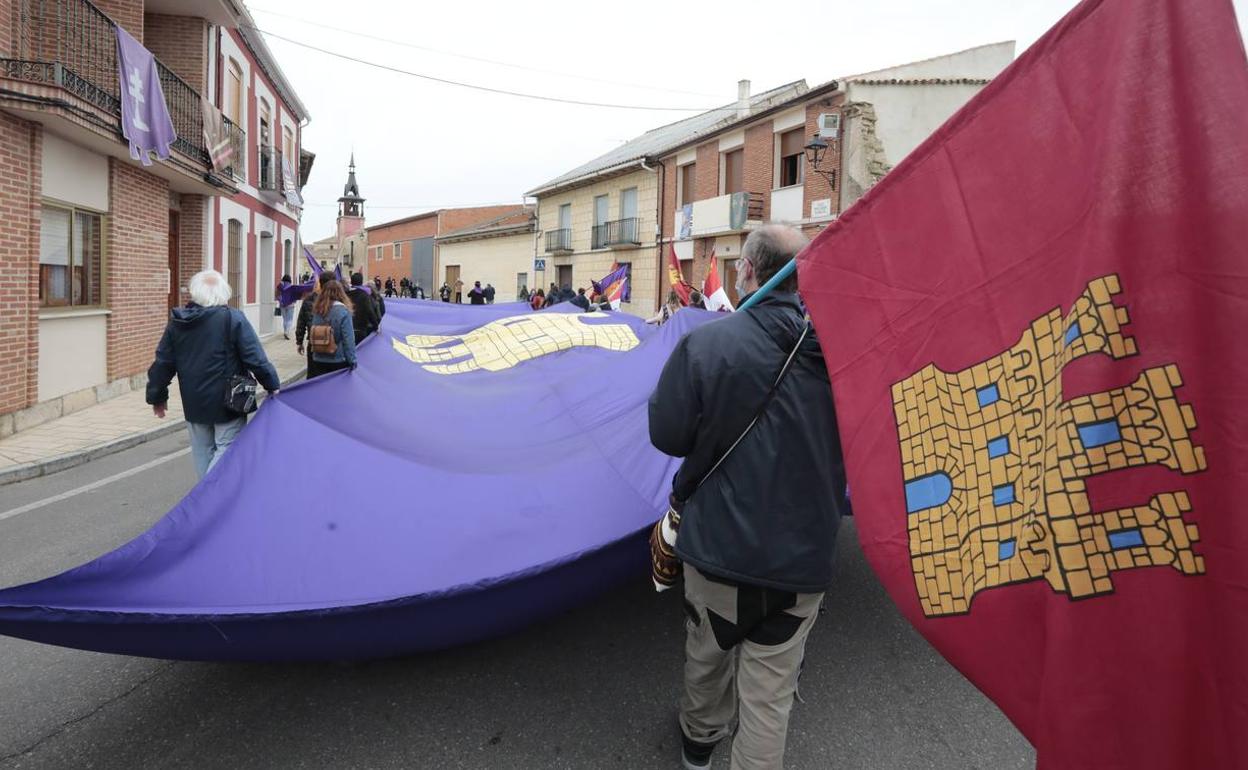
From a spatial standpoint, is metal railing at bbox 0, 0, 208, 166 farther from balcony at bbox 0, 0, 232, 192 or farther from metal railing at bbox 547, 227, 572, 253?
metal railing at bbox 547, 227, 572, 253

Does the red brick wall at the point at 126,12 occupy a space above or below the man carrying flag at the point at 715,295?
above

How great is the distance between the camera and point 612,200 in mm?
30297

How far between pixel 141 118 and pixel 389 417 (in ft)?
27.8

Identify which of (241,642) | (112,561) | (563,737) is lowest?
(563,737)

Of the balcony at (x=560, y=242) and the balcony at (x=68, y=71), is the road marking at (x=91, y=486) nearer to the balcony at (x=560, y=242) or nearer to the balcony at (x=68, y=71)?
the balcony at (x=68, y=71)

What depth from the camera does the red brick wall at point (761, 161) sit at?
21.0 meters

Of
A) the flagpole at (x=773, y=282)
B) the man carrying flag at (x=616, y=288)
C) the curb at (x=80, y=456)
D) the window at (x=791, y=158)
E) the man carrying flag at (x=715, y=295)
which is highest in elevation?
the window at (x=791, y=158)

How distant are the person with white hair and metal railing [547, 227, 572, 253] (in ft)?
94.3

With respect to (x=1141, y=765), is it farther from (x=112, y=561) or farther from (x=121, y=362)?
(x=121, y=362)

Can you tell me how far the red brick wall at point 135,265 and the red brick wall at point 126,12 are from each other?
198 cm

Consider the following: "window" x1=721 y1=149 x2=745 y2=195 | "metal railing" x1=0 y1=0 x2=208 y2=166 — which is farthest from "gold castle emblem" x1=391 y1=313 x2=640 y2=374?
"window" x1=721 y1=149 x2=745 y2=195

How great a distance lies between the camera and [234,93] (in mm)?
16562

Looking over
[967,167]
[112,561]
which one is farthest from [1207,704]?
[112,561]

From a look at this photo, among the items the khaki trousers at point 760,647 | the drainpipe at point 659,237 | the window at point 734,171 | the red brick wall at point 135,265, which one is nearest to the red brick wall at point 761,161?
the window at point 734,171
